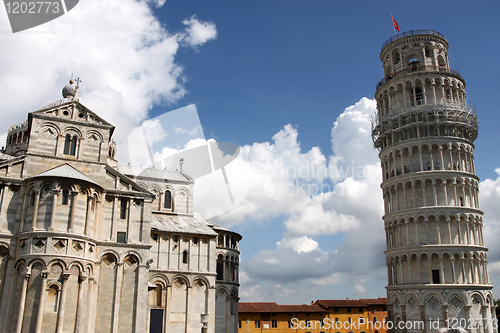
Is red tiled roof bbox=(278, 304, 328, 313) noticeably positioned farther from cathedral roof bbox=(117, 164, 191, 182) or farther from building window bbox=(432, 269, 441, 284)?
building window bbox=(432, 269, 441, 284)

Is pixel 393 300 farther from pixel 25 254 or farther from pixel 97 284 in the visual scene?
pixel 25 254

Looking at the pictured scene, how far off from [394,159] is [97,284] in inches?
1310

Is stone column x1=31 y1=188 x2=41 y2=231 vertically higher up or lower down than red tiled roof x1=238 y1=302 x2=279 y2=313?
higher up

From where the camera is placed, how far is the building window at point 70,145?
31.6 meters

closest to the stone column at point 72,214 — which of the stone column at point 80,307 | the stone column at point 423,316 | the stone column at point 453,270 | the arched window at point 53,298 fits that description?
the stone column at point 80,307

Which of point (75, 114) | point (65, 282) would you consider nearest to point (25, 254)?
point (65, 282)

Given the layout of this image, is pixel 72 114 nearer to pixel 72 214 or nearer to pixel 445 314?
pixel 72 214

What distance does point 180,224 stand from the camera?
4553 centimetres

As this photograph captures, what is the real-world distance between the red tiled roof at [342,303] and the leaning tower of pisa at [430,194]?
30.9 m

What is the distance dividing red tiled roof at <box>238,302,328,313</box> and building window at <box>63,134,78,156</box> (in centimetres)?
4575

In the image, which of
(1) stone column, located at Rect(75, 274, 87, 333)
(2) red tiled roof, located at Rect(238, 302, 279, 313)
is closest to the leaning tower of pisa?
(2) red tiled roof, located at Rect(238, 302, 279, 313)

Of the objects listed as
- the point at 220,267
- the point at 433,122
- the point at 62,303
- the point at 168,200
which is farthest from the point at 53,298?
the point at 433,122

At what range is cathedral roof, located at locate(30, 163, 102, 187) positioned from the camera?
28.5 m

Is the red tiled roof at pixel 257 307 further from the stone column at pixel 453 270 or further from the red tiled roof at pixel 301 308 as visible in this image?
the stone column at pixel 453 270
